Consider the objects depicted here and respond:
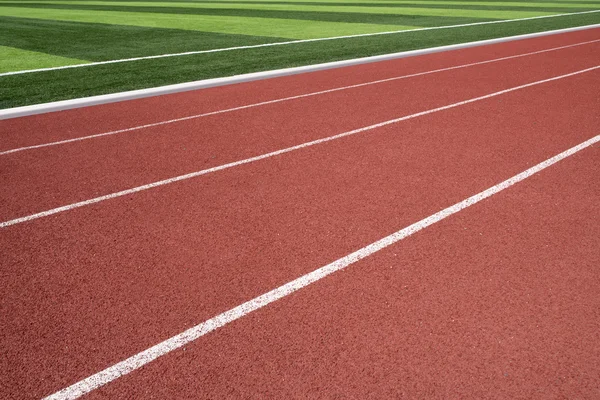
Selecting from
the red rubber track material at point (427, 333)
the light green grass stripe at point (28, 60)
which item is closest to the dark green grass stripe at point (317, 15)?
the light green grass stripe at point (28, 60)

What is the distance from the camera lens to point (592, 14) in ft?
83.1

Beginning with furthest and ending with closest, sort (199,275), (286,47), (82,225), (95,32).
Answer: (95,32), (286,47), (82,225), (199,275)

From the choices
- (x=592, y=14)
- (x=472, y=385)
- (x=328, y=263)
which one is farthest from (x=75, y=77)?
(x=592, y=14)

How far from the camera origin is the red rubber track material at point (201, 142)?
628 centimetres

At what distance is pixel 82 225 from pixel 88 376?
83.8 inches

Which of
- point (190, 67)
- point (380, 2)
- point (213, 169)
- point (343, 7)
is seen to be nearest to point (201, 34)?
point (190, 67)

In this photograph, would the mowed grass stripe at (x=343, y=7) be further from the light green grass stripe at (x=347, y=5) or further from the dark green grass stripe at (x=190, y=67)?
the dark green grass stripe at (x=190, y=67)

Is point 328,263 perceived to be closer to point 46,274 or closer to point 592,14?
point 46,274

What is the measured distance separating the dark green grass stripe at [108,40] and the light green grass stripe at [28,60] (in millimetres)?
361

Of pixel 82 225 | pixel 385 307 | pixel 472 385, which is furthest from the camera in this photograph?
pixel 82 225

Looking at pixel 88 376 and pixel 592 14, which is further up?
pixel 88 376

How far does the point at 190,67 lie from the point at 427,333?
32.4 feet

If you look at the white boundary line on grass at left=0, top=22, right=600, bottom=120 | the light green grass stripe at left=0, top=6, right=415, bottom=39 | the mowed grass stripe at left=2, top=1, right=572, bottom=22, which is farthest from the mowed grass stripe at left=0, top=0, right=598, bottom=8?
the white boundary line on grass at left=0, top=22, right=600, bottom=120

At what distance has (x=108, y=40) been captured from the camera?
54.5ft
